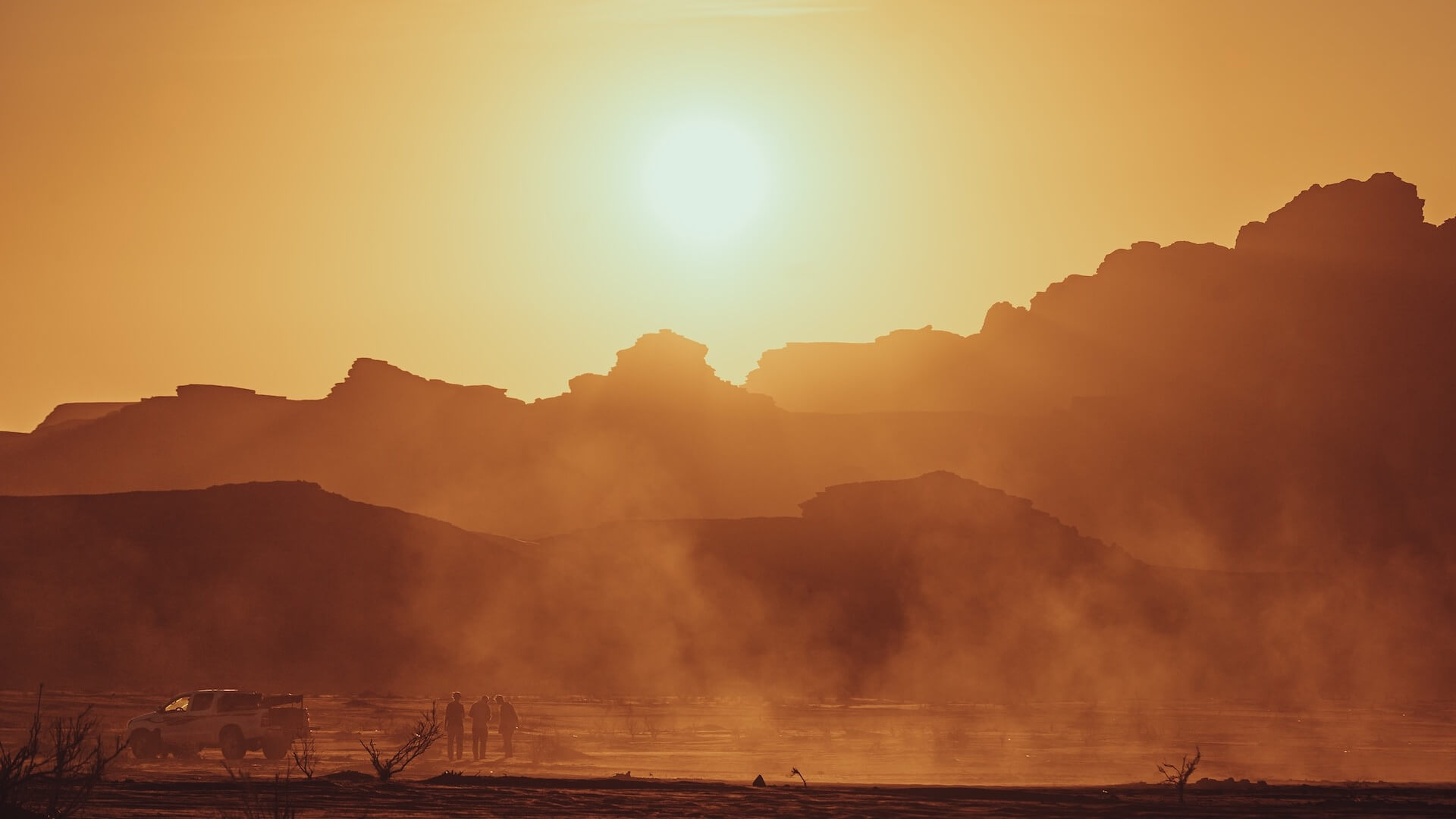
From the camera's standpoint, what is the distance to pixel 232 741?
3550 cm

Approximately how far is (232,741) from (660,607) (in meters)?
47.9

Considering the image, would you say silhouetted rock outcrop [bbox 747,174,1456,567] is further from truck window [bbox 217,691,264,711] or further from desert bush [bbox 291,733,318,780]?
truck window [bbox 217,691,264,711]

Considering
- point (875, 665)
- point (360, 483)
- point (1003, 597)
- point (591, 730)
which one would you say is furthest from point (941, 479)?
point (360, 483)

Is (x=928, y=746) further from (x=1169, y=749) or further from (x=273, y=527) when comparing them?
(x=273, y=527)

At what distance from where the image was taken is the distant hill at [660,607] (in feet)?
233

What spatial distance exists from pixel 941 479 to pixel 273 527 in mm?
40378

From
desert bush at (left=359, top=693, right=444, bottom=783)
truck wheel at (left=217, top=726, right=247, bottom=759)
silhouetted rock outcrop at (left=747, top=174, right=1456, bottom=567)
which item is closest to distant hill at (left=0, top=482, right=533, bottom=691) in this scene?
desert bush at (left=359, top=693, right=444, bottom=783)

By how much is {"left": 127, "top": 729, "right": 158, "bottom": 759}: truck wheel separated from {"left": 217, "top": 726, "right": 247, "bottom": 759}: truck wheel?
1465 millimetres

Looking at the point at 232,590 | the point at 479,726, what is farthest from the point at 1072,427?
the point at 479,726

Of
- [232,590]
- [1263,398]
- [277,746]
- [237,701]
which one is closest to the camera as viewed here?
[277,746]

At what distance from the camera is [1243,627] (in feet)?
302

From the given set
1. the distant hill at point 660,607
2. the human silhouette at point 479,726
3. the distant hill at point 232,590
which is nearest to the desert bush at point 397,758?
the human silhouette at point 479,726

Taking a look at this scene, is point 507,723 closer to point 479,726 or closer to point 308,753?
point 479,726

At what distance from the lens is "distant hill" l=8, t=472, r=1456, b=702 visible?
7094cm
